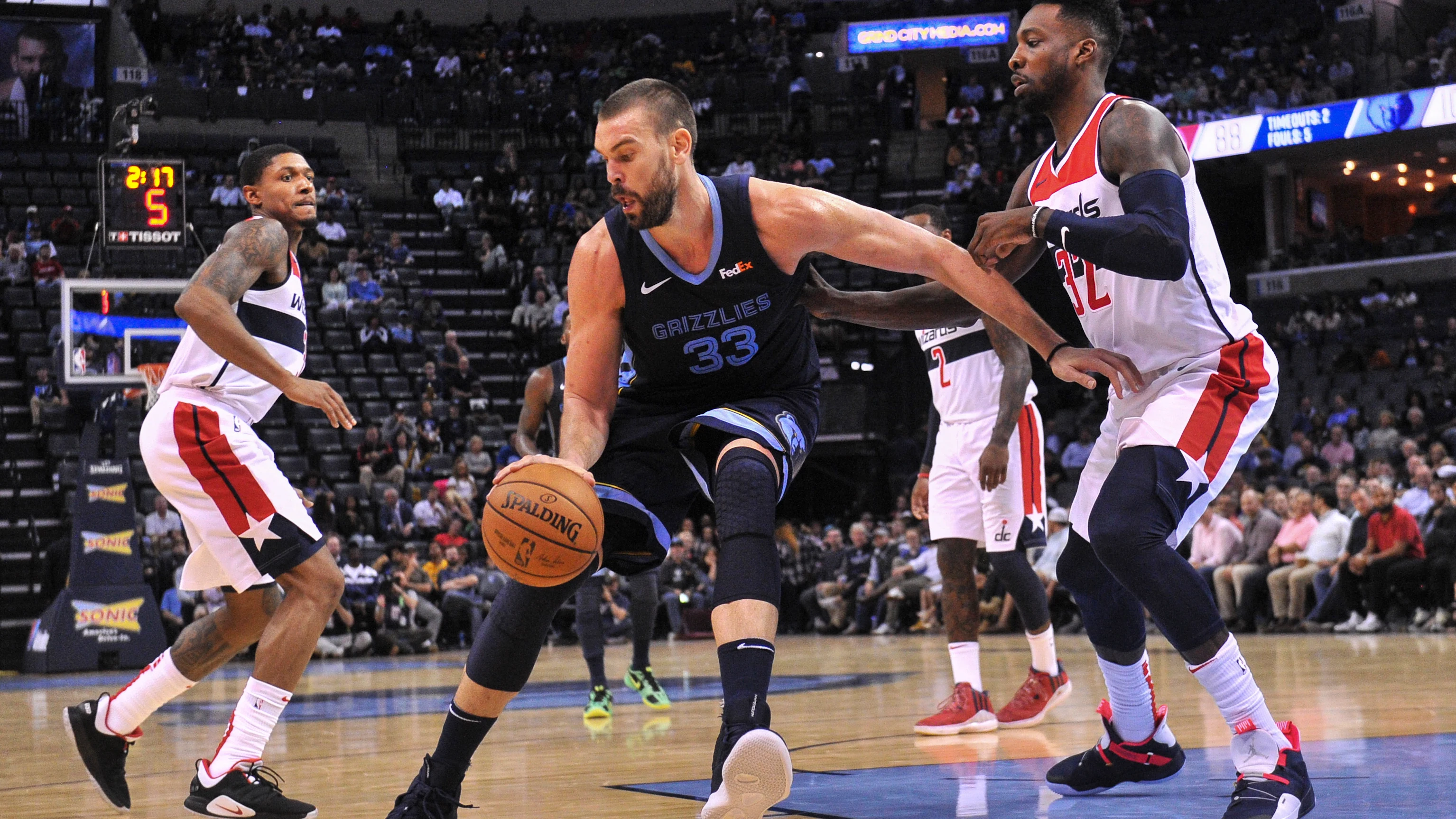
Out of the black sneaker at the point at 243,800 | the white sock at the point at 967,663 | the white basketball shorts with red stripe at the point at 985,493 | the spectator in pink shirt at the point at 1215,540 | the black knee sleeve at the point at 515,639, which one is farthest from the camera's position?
the spectator in pink shirt at the point at 1215,540

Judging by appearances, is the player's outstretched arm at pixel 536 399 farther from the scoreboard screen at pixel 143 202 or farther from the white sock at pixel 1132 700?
the scoreboard screen at pixel 143 202

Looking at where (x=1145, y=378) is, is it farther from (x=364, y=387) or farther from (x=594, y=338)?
(x=364, y=387)

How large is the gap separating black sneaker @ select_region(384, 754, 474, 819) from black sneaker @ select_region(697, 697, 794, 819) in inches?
29.9

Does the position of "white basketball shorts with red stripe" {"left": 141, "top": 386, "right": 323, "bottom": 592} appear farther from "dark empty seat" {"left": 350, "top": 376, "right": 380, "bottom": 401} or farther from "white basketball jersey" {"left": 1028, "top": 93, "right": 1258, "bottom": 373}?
"dark empty seat" {"left": 350, "top": 376, "right": 380, "bottom": 401}

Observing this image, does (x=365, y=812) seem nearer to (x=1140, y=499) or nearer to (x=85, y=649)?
(x=1140, y=499)

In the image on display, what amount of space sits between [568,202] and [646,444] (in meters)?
21.0

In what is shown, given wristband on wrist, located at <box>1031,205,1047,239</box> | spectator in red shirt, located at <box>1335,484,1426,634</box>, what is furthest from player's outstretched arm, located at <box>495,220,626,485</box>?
spectator in red shirt, located at <box>1335,484,1426,634</box>

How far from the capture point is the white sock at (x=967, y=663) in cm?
634

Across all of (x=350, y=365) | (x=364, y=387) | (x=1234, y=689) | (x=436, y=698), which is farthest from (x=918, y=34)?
(x=1234, y=689)

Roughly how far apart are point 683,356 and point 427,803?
1.28 meters

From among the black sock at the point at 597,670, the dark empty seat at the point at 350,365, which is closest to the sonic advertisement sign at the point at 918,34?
the dark empty seat at the point at 350,365

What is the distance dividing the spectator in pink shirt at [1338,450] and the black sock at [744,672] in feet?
48.9

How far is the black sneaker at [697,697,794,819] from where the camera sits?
3092 mm

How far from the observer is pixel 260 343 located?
4.79 metres
